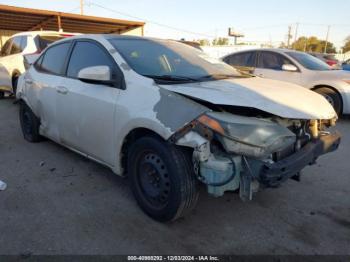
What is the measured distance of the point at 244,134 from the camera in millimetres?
2445

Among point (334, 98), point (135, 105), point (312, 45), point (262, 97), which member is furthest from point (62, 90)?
point (312, 45)

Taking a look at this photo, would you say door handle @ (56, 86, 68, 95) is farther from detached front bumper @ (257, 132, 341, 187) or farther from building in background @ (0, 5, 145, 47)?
building in background @ (0, 5, 145, 47)

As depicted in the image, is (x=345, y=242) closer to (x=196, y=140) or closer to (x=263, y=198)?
(x=263, y=198)

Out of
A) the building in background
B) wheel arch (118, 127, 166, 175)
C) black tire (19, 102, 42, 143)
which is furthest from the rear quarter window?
the building in background

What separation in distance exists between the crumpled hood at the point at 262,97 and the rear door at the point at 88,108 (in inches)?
A: 30.6

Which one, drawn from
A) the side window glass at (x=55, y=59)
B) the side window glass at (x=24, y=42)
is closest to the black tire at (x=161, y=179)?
the side window glass at (x=55, y=59)

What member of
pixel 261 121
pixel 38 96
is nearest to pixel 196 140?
pixel 261 121

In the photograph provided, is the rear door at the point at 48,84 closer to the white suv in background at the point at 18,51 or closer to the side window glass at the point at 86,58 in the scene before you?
the side window glass at the point at 86,58

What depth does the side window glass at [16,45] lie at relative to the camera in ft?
28.4

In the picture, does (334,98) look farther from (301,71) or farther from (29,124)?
(29,124)

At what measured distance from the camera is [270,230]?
117 inches

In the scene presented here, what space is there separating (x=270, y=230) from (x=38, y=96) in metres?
3.49

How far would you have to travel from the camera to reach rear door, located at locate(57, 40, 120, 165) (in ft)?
10.9

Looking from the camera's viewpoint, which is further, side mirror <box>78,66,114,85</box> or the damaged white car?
side mirror <box>78,66,114,85</box>
